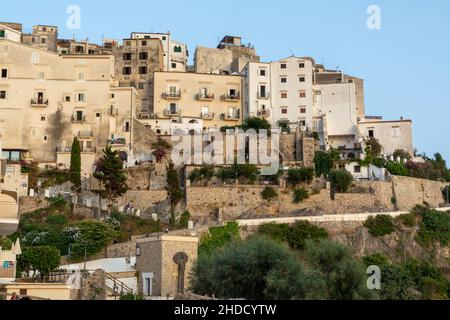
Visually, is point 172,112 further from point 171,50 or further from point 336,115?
point 336,115

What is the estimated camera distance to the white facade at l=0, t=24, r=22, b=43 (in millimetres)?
72375

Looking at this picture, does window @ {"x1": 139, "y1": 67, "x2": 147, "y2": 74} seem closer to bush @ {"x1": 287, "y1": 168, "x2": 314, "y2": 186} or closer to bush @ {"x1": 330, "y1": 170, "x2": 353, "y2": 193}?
bush @ {"x1": 287, "y1": 168, "x2": 314, "y2": 186}

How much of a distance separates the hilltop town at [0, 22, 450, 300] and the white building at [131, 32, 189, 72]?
0.17 metres

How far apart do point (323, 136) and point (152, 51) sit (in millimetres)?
18680

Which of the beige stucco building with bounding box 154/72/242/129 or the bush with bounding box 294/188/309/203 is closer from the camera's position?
the bush with bounding box 294/188/309/203

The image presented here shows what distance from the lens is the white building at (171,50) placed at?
267 feet

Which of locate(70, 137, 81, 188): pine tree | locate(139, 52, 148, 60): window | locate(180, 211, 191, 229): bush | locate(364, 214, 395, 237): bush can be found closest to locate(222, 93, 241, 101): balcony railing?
locate(139, 52, 148, 60): window

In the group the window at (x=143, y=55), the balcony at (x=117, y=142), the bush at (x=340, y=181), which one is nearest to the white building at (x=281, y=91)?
the window at (x=143, y=55)

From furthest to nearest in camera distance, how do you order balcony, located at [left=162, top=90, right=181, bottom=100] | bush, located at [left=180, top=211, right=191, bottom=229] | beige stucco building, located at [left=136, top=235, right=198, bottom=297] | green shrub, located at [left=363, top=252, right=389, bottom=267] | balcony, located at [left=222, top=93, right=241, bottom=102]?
balcony, located at [left=222, top=93, right=241, bottom=102]
balcony, located at [left=162, top=90, right=181, bottom=100]
bush, located at [left=180, top=211, right=191, bottom=229]
green shrub, located at [left=363, top=252, right=389, bottom=267]
beige stucco building, located at [left=136, top=235, right=198, bottom=297]

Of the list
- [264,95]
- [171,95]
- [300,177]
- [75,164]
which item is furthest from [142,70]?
[300,177]

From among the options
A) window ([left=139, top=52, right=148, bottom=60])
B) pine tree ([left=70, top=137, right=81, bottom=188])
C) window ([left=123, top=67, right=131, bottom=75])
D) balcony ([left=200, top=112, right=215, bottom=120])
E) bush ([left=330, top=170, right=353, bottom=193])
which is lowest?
bush ([left=330, top=170, right=353, bottom=193])

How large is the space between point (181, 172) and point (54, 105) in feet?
46.7
